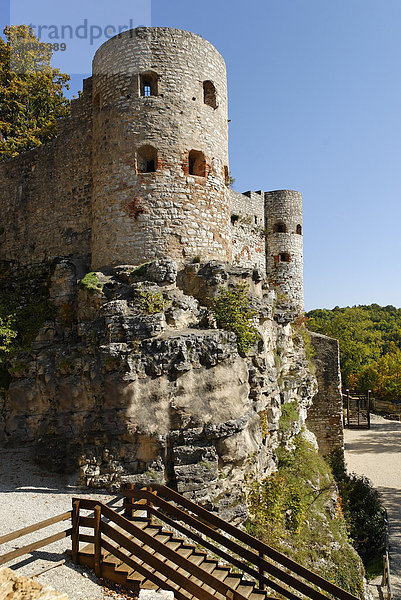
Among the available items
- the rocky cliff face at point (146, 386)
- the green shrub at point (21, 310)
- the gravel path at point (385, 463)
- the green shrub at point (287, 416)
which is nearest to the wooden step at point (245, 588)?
the rocky cliff face at point (146, 386)

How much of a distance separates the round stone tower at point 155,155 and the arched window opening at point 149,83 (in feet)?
0.09

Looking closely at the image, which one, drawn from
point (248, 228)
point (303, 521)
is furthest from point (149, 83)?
point (303, 521)

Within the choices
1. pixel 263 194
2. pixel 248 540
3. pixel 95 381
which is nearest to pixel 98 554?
pixel 248 540

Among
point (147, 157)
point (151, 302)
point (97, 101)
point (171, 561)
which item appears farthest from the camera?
point (97, 101)

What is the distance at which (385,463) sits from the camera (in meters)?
23.0

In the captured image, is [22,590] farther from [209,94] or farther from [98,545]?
[209,94]

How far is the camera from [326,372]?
69.1 ft

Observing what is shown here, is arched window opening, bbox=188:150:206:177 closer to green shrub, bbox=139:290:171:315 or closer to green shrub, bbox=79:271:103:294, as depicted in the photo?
green shrub, bbox=139:290:171:315

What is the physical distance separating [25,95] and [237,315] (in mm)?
16509

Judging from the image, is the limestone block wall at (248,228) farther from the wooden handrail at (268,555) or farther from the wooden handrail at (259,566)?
the wooden handrail at (259,566)

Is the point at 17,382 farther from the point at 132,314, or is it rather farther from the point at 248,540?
the point at 248,540

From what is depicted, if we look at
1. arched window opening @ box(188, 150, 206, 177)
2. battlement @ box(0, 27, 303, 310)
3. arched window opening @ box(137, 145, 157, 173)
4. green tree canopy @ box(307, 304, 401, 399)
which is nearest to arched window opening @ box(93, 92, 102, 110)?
battlement @ box(0, 27, 303, 310)

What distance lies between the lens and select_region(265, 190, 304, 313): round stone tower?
2217 centimetres

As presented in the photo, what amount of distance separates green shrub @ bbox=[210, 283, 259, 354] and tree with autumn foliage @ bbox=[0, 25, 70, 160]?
43.2 ft
